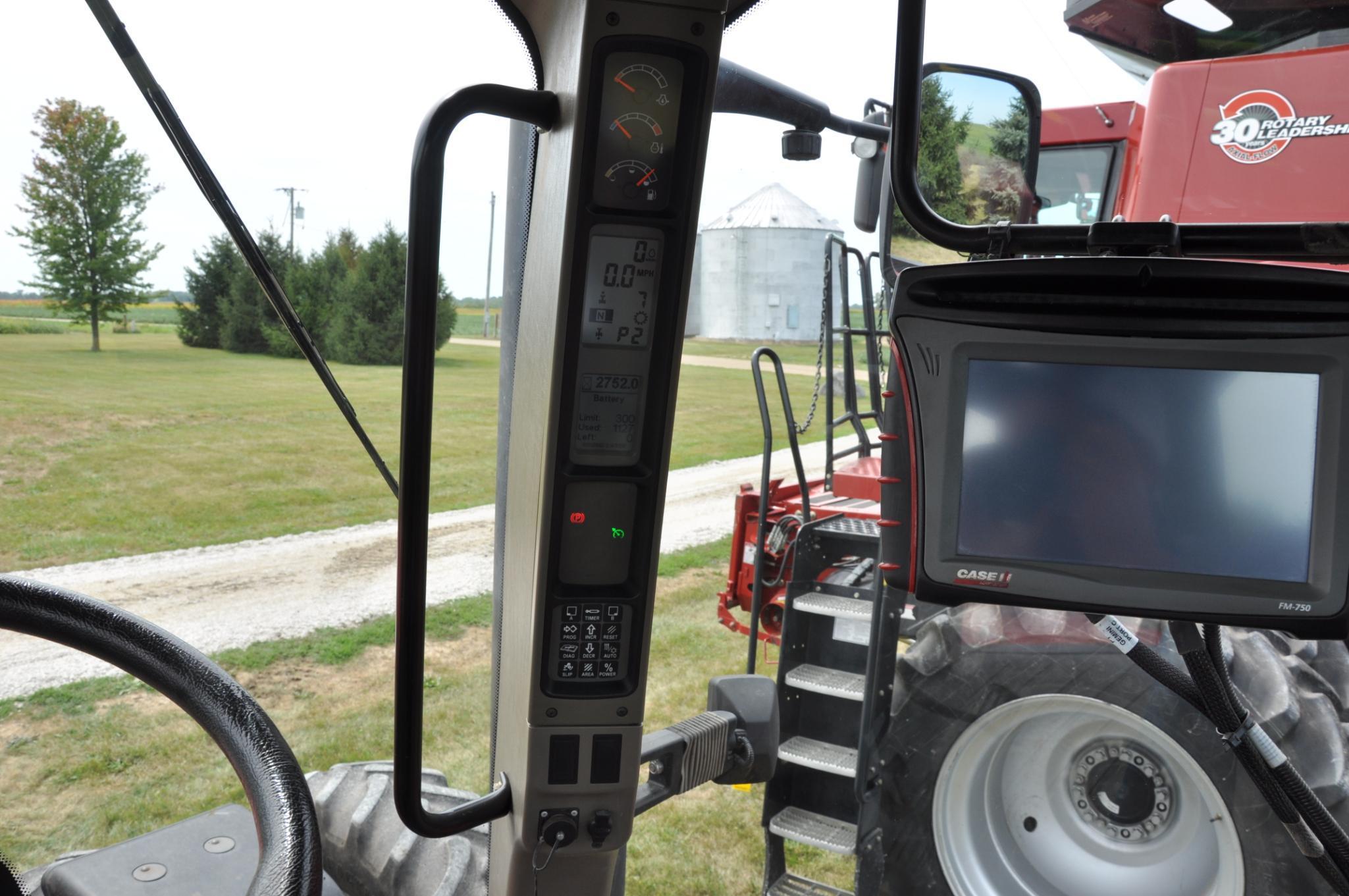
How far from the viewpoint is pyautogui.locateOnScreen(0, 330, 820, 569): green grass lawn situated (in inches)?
48.4

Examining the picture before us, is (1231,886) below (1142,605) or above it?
below

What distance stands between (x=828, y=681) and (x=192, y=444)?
140 cm

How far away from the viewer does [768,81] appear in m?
1.29

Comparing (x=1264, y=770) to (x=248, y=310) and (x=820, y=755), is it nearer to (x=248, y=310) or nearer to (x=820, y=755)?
(x=820, y=755)

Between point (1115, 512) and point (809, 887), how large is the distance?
1702 millimetres

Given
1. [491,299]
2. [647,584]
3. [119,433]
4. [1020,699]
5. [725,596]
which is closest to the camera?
[647,584]

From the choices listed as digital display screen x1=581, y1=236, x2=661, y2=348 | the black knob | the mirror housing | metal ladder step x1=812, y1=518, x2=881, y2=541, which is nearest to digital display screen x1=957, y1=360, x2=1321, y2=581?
digital display screen x1=581, y1=236, x2=661, y2=348

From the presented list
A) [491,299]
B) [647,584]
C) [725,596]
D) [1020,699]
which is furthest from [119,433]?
[725,596]

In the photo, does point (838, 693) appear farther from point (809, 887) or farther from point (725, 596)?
point (725, 596)

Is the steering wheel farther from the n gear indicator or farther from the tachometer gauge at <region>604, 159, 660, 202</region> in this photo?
the tachometer gauge at <region>604, 159, 660, 202</region>

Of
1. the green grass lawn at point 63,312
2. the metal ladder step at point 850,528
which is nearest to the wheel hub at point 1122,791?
the metal ladder step at point 850,528

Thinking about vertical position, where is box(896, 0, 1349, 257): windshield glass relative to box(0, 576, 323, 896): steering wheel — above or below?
above

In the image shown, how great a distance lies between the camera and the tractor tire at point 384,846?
48.3 inches

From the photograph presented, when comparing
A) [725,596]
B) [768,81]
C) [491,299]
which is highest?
[768,81]
